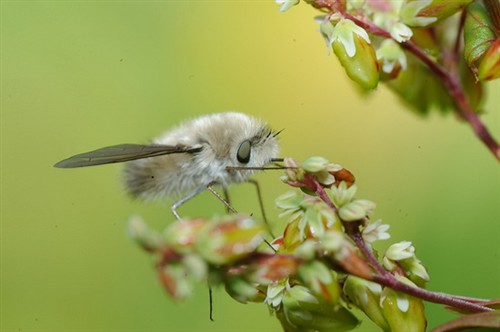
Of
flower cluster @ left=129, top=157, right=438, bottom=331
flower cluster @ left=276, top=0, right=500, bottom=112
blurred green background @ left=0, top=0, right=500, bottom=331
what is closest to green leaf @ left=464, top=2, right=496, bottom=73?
flower cluster @ left=276, top=0, right=500, bottom=112

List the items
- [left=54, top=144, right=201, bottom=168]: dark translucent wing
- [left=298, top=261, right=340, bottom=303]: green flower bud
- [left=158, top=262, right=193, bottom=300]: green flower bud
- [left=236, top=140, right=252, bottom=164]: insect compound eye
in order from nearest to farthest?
[left=158, top=262, right=193, bottom=300]: green flower bud, [left=298, top=261, right=340, bottom=303]: green flower bud, [left=54, top=144, right=201, bottom=168]: dark translucent wing, [left=236, top=140, right=252, bottom=164]: insect compound eye

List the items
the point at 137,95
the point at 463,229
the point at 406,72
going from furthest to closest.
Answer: the point at 137,95 < the point at 463,229 < the point at 406,72

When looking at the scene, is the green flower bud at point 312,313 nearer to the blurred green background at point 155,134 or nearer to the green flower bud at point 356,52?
the green flower bud at point 356,52

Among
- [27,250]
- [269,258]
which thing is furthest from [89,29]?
[269,258]

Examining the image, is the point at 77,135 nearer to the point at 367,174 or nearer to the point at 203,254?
the point at 367,174

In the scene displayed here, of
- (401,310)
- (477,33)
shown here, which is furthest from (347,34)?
(401,310)

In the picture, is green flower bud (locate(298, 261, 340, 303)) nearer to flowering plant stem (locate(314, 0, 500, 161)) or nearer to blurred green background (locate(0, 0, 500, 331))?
flowering plant stem (locate(314, 0, 500, 161))
